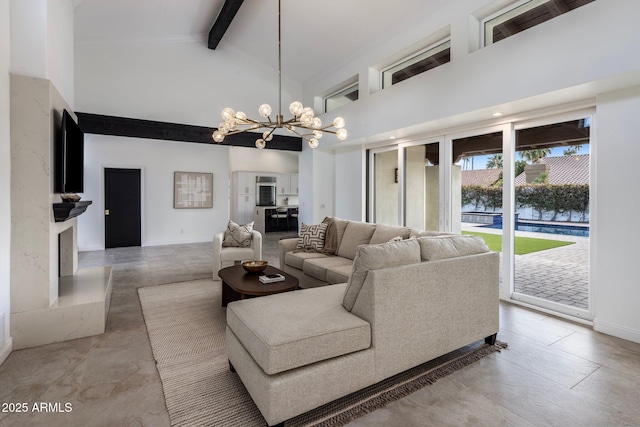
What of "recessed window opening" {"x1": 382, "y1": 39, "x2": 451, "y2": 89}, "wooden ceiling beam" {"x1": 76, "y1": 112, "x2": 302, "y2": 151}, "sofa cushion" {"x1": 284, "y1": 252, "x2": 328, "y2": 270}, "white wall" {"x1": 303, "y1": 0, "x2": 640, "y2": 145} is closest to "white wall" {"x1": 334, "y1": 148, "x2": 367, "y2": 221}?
"white wall" {"x1": 303, "y1": 0, "x2": 640, "y2": 145}

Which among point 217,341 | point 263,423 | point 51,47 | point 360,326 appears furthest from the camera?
point 51,47

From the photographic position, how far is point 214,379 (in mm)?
2178

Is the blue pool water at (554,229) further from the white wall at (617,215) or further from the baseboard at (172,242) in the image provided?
the baseboard at (172,242)

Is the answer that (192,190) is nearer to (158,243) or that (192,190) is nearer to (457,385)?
(158,243)

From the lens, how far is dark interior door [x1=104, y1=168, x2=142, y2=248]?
→ 7.44 metres

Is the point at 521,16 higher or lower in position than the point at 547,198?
higher

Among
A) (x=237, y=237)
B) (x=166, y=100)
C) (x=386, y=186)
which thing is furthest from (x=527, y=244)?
(x=166, y=100)

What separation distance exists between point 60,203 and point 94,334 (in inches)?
48.3

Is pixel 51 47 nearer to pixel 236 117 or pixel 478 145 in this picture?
pixel 236 117

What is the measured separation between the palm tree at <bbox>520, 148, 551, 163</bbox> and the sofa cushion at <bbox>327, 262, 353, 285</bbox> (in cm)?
247

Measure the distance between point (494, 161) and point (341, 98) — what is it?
3606 mm

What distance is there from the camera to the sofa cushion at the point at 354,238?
163 inches

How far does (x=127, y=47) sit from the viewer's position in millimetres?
6289

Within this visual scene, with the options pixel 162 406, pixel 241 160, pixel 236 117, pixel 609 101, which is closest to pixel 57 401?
pixel 162 406
